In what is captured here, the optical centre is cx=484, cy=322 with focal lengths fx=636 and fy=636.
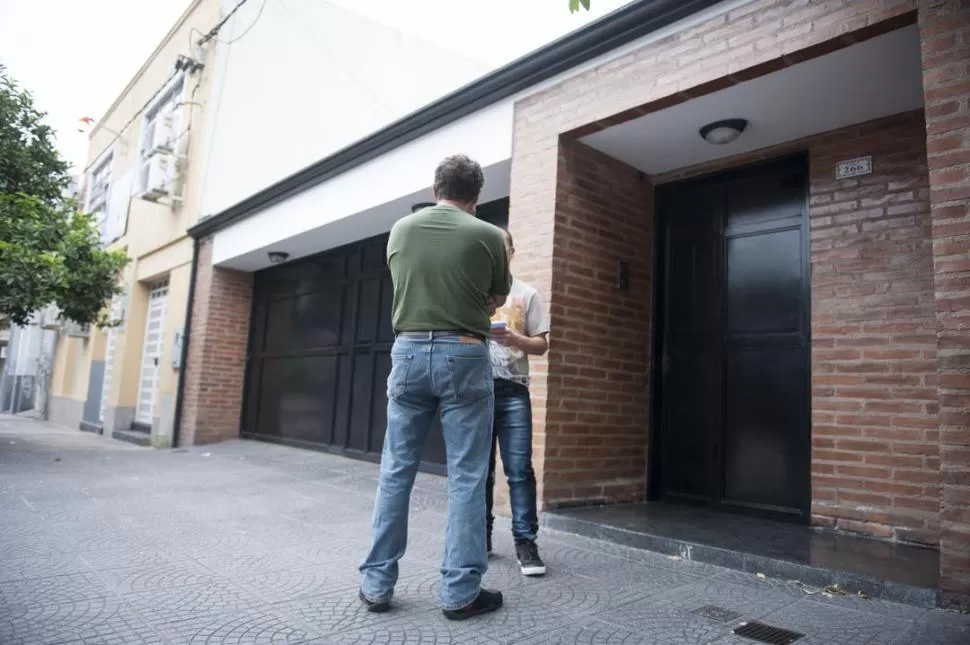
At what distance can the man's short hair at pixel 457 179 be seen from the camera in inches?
106

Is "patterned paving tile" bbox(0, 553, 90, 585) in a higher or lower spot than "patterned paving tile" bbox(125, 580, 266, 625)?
lower

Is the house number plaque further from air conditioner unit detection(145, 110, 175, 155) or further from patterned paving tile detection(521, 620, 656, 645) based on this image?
air conditioner unit detection(145, 110, 175, 155)

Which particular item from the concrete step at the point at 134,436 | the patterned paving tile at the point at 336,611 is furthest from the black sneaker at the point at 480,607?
the concrete step at the point at 134,436

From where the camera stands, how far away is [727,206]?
198 inches

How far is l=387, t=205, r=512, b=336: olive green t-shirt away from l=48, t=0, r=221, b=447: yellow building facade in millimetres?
8325

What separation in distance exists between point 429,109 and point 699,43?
257cm

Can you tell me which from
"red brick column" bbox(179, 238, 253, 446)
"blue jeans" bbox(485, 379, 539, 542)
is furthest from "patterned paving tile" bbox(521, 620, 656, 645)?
"red brick column" bbox(179, 238, 253, 446)

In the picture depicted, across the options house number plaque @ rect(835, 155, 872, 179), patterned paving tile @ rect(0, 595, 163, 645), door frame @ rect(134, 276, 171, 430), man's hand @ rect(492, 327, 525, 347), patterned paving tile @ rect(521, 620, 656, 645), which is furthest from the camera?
door frame @ rect(134, 276, 171, 430)

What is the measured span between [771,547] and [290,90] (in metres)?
10.2

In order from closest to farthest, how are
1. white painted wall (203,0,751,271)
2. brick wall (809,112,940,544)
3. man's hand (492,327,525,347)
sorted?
man's hand (492,327,525,347), brick wall (809,112,940,544), white painted wall (203,0,751,271)

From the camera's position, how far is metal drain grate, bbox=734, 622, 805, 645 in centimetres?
233

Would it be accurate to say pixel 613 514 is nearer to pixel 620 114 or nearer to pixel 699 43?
pixel 620 114

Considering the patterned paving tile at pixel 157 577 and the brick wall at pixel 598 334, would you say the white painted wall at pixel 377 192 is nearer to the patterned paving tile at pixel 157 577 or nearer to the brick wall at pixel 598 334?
the brick wall at pixel 598 334

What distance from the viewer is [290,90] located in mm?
10828
